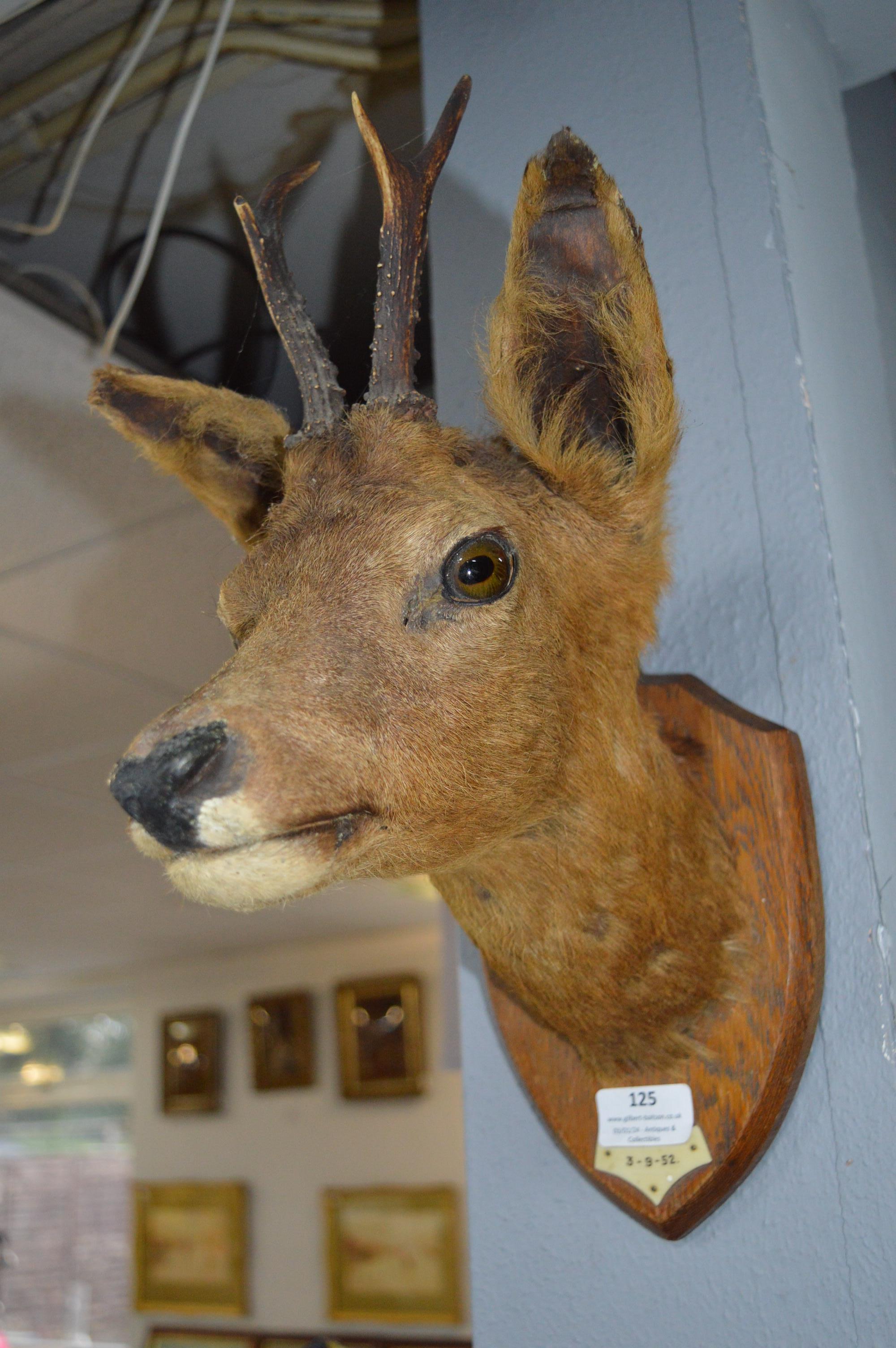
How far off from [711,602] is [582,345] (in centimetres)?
28

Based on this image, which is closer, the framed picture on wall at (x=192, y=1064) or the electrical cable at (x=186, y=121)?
the electrical cable at (x=186, y=121)

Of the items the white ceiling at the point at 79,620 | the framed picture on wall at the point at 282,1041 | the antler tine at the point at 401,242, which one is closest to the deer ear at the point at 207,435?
the antler tine at the point at 401,242

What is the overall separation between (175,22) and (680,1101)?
4.46 ft

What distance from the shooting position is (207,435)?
832 mm

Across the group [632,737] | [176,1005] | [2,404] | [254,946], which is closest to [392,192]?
[632,737]

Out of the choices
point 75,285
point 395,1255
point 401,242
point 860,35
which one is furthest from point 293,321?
point 395,1255

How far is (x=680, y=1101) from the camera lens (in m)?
0.79

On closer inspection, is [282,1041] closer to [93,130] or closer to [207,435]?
[93,130]

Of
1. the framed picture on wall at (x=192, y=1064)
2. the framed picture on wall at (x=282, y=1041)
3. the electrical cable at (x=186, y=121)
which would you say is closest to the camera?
the electrical cable at (x=186, y=121)

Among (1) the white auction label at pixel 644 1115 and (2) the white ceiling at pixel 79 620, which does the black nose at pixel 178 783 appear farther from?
(1) the white auction label at pixel 644 1115

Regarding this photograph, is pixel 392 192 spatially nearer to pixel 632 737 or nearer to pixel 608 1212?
pixel 632 737

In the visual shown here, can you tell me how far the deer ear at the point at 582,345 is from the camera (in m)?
0.68

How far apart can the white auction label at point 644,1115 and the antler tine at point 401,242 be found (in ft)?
1.69

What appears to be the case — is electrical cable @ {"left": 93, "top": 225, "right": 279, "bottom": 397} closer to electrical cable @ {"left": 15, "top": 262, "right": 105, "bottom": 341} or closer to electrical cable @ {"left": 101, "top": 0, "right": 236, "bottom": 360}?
electrical cable @ {"left": 15, "top": 262, "right": 105, "bottom": 341}
